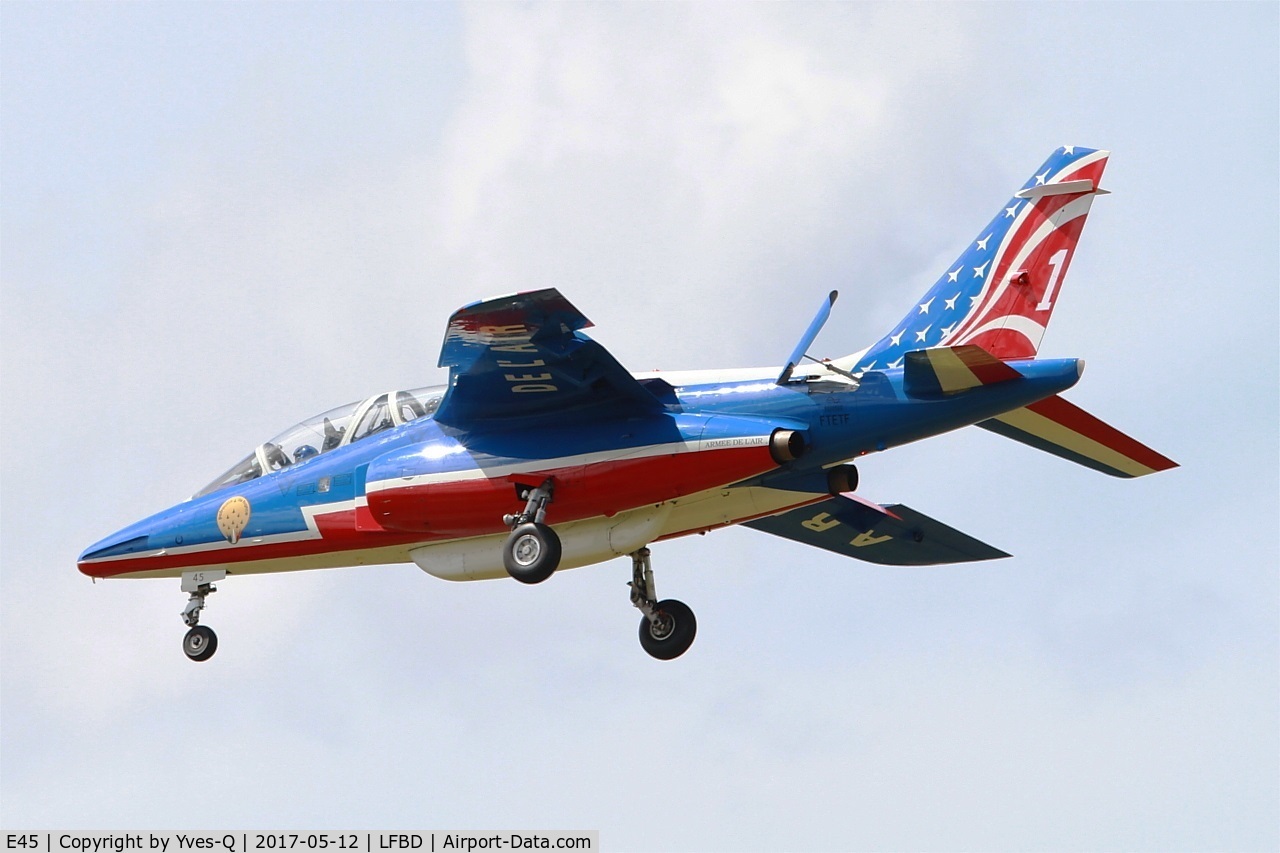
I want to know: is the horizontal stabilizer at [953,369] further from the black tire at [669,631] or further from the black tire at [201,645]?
the black tire at [201,645]

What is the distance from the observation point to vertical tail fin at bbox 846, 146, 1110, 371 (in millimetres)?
23359

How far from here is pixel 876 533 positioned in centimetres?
2847

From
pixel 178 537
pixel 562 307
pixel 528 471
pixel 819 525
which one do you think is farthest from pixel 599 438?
pixel 178 537

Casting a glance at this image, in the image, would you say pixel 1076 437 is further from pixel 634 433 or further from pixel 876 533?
pixel 634 433

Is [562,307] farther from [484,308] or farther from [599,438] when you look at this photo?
[599,438]

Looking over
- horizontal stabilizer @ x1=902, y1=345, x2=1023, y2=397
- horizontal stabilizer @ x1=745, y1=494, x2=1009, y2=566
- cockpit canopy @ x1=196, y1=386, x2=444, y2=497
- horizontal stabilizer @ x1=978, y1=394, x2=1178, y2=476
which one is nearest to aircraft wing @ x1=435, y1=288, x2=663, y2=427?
cockpit canopy @ x1=196, y1=386, x2=444, y2=497

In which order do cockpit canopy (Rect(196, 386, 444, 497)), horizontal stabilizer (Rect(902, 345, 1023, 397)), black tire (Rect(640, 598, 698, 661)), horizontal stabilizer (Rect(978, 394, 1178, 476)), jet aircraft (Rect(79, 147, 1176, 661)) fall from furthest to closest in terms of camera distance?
1. black tire (Rect(640, 598, 698, 661))
2. cockpit canopy (Rect(196, 386, 444, 497))
3. horizontal stabilizer (Rect(978, 394, 1178, 476))
4. jet aircraft (Rect(79, 147, 1176, 661))
5. horizontal stabilizer (Rect(902, 345, 1023, 397))

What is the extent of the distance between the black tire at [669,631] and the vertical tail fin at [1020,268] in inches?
218

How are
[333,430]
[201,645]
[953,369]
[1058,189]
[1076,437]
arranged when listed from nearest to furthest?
[953,369]
[1058,189]
[1076,437]
[333,430]
[201,645]

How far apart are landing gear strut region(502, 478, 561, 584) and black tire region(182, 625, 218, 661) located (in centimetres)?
576

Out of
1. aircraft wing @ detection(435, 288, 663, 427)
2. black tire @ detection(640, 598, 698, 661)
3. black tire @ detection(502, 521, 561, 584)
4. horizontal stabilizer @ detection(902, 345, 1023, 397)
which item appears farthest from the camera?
black tire @ detection(640, 598, 698, 661)

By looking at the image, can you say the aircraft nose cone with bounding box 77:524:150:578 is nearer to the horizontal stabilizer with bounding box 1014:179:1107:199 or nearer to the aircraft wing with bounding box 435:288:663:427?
the aircraft wing with bounding box 435:288:663:427

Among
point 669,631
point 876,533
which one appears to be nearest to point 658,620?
point 669,631

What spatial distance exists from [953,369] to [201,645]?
39.5ft
